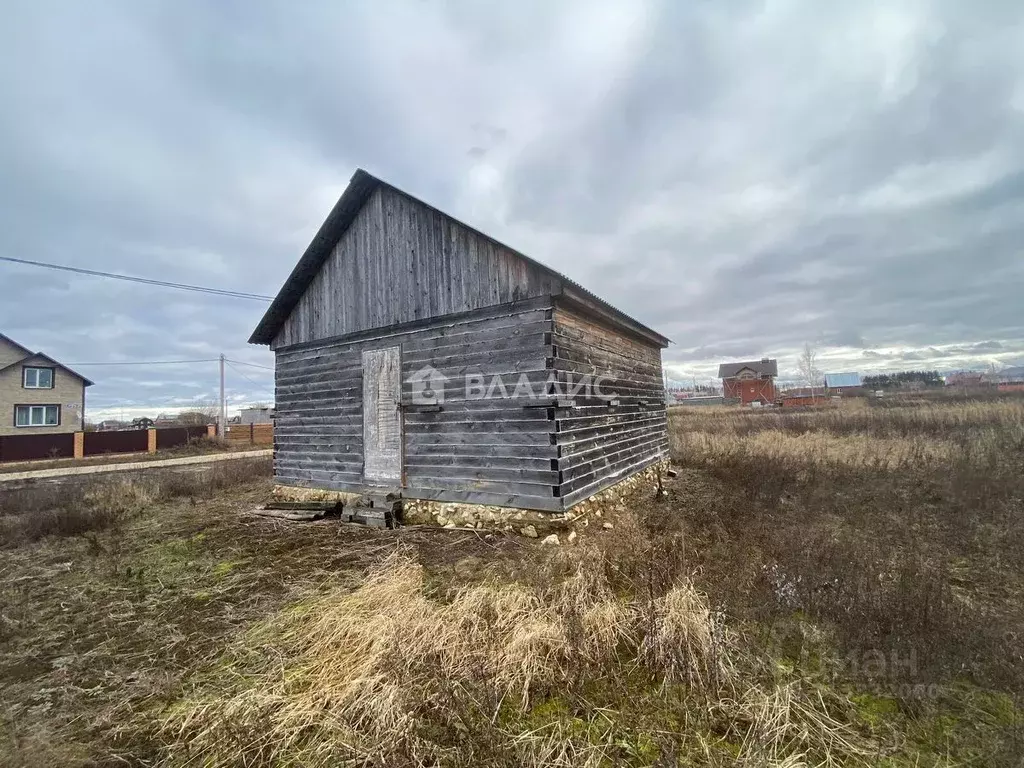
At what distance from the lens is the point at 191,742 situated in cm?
282

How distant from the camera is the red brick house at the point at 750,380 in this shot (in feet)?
191

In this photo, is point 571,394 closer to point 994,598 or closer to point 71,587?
point 994,598

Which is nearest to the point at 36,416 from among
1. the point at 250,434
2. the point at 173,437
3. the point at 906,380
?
the point at 173,437

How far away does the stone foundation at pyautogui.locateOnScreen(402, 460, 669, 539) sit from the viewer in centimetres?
739

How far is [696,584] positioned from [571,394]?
394cm

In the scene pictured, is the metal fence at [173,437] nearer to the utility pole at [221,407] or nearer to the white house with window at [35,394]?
the utility pole at [221,407]

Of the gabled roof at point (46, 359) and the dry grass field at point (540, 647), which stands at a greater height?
the gabled roof at point (46, 359)

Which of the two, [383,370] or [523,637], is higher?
[383,370]

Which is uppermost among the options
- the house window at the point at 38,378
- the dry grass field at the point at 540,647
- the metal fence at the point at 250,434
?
the house window at the point at 38,378

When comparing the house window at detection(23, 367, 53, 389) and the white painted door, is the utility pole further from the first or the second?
the white painted door

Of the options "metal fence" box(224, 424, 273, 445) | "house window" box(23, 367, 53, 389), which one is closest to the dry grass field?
"metal fence" box(224, 424, 273, 445)

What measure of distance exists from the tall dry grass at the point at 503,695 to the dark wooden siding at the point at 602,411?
12.1 ft

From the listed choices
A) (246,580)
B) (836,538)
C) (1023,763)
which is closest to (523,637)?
(1023,763)

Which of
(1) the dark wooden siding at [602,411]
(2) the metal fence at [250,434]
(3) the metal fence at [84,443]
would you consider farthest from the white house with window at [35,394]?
(1) the dark wooden siding at [602,411]
